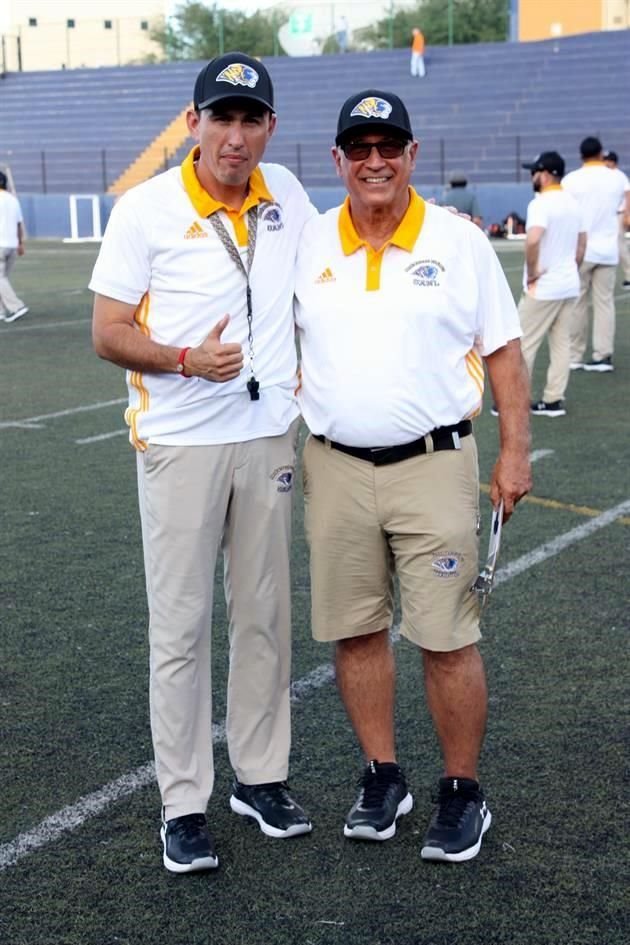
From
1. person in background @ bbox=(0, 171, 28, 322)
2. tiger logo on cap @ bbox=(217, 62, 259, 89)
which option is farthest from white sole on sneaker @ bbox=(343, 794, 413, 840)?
person in background @ bbox=(0, 171, 28, 322)

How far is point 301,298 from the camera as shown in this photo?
3.81 meters

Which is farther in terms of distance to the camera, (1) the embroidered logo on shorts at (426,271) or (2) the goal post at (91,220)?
(2) the goal post at (91,220)

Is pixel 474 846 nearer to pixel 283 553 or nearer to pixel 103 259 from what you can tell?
pixel 283 553

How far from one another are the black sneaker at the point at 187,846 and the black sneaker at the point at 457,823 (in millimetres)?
584

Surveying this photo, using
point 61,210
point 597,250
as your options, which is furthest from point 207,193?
point 61,210

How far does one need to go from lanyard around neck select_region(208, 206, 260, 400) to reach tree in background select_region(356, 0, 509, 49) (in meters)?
41.8

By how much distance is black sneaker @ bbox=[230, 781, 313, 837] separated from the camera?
397 cm

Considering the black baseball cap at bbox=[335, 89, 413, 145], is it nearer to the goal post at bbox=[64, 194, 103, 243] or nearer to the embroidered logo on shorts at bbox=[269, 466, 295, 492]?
the embroidered logo on shorts at bbox=[269, 466, 295, 492]

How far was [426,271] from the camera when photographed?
3686 mm

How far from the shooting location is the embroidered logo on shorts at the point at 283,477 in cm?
386

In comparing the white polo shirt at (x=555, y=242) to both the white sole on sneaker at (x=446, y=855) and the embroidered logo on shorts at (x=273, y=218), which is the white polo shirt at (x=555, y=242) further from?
the white sole on sneaker at (x=446, y=855)

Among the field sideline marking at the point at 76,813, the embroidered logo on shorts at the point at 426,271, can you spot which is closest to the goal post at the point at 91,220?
the field sideline marking at the point at 76,813

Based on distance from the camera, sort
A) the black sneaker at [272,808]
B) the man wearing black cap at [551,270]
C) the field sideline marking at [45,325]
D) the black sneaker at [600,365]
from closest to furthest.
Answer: the black sneaker at [272,808]
the man wearing black cap at [551,270]
the black sneaker at [600,365]
the field sideline marking at [45,325]

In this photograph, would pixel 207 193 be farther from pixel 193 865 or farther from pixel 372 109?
pixel 193 865
